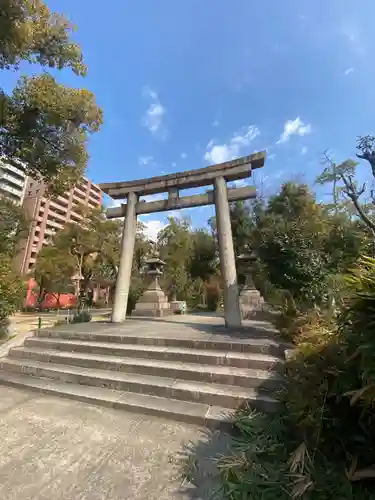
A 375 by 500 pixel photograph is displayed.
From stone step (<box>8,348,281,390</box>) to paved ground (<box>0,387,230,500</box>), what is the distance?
79 cm

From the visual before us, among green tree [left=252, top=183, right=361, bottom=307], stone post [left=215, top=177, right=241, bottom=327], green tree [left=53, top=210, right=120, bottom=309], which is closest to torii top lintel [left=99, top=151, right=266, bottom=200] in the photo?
stone post [left=215, top=177, right=241, bottom=327]

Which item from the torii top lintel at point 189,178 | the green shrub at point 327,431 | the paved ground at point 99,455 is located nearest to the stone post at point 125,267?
the torii top lintel at point 189,178

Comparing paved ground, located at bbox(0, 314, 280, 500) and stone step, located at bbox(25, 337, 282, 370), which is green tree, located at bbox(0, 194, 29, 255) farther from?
paved ground, located at bbox(0, 314, 280, 500)

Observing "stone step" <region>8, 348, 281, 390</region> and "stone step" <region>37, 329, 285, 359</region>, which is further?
"stone step" <region>37, 329, 285, 359</region>

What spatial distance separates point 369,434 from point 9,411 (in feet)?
12.6

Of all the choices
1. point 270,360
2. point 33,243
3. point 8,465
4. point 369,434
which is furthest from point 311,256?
point 33,243

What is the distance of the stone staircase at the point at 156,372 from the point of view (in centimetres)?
304

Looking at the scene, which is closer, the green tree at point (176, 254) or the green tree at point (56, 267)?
the green tree at point (176, 254)

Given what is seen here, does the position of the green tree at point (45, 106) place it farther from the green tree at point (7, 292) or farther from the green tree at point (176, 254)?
the green tree at point (176, 254)

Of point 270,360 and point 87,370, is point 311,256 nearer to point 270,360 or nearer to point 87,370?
point 270,360

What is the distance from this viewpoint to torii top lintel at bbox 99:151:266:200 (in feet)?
20.8

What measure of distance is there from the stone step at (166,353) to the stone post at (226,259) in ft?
6.74

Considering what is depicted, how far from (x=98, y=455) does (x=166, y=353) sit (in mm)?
1935

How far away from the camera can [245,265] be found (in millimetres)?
13984
